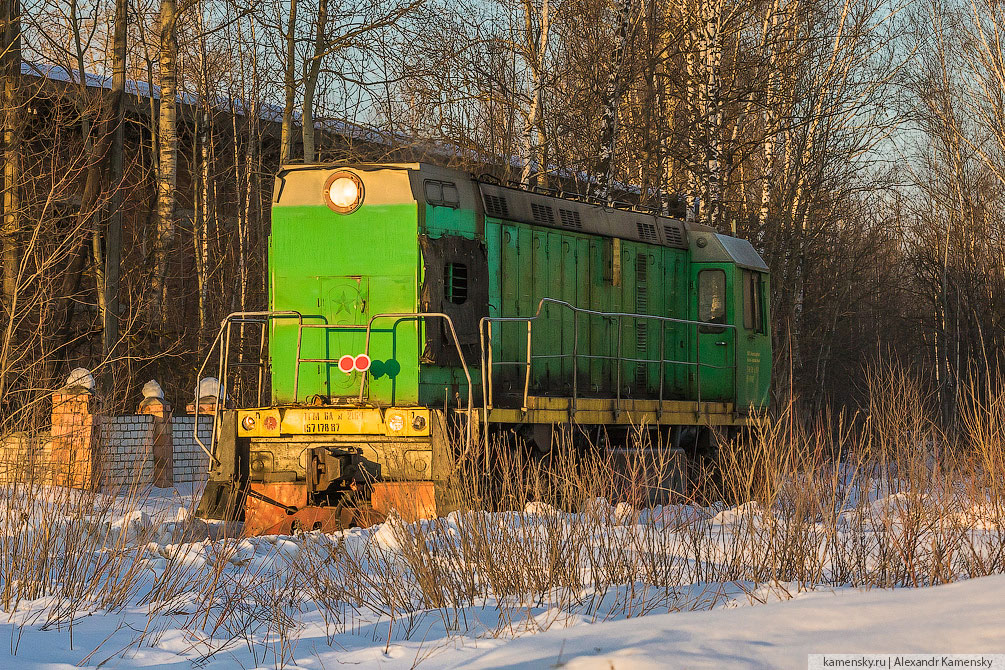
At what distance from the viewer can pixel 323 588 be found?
6.87m

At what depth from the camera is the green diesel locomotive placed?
372 inches

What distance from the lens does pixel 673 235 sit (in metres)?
13.0

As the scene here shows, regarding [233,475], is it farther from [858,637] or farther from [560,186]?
[560,186]

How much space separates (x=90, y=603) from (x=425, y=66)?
13334 millimetres

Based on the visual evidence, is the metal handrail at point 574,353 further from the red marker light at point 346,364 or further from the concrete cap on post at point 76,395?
the concrete cap on post at point 76,395

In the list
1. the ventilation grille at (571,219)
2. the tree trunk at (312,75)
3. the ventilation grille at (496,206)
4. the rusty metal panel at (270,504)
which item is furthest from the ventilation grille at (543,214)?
the tree trunk at (312,75)

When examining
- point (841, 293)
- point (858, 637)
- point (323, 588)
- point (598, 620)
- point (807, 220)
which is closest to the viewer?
point (858, 637)

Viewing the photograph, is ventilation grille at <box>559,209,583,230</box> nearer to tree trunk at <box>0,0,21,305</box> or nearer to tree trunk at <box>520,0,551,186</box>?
tree trunk at <box>520,0,551,186</box>

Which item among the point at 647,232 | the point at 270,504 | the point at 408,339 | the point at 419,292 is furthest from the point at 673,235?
the point at 270,504

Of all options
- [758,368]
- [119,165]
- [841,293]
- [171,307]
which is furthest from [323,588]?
[841,293]

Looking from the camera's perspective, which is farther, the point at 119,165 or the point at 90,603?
the point at 119,165

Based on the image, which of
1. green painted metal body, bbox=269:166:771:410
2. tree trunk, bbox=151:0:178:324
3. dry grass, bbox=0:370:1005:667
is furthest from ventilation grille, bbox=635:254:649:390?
tree trunk, bbox=151:0:178:324

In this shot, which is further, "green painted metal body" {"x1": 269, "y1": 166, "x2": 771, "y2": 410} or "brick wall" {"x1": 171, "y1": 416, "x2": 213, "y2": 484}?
"brick wall" {"x1": 171, "y1": 416, "x2": 213, "y2": 484}

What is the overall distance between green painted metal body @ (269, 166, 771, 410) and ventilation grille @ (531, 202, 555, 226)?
94mm
